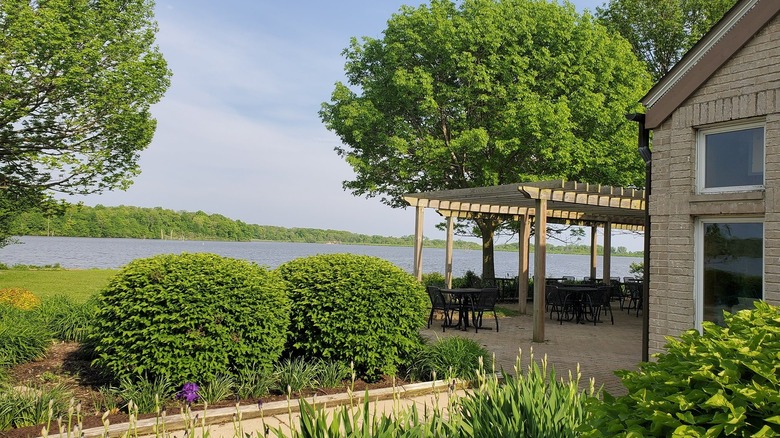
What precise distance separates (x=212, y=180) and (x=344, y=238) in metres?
89.1

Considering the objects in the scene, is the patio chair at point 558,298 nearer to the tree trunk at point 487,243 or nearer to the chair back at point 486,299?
the chair back at point 486,299

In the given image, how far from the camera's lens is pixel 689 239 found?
6.39m

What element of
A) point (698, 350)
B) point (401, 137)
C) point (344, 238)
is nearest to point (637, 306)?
point (401, 137)

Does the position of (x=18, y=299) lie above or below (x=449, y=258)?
below

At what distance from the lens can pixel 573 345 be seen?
1057 centimetres

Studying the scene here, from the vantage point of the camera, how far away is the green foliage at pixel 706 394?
1771 millimetres

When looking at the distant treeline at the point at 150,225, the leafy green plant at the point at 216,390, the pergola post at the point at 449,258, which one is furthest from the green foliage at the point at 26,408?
the distant treeline at the point at 150,225

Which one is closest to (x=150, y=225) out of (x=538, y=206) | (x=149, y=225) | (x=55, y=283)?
(x=149, y=225)

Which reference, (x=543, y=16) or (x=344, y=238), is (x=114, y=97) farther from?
(x=344, y=238)

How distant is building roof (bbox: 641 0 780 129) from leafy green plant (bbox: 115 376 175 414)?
6168mm

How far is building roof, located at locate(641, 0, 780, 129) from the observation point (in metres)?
5.89

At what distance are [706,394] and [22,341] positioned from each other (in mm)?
8057

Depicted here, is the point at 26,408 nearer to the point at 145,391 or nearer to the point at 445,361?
the point at 145,391

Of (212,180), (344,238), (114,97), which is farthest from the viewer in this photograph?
(344,238)
